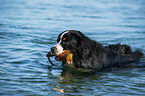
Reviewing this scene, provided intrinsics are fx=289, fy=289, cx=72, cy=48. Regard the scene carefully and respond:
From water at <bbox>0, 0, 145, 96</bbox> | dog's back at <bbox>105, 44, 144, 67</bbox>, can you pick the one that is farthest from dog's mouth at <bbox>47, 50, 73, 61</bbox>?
dog's back at <bbox>105, 44, 144, 67</bbox>

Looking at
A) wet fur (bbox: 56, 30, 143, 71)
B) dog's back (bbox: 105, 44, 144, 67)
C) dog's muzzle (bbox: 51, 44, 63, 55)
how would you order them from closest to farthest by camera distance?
dog's muzzle (bbox: 51, 44, 63, 55) < wet fur (bbox: 56, 30, 143, 71) < dog's back (bbox: 105, 44, 144, 67)

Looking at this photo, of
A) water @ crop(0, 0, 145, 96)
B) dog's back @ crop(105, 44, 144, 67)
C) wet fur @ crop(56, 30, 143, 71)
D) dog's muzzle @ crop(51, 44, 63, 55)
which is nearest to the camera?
water @ crop(0, 0, 145, 96)

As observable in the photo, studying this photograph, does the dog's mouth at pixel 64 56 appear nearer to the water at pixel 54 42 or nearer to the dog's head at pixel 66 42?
the dog's head at pixel 66 42

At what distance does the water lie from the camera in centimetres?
674

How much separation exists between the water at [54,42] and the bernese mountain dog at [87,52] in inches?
10.7

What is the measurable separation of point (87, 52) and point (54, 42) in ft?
13.0

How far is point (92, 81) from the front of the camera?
7336mm

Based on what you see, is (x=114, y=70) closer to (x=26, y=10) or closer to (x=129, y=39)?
(x=129, y=39)

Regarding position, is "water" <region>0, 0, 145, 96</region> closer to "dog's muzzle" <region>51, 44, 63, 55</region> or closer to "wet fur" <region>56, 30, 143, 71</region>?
"wet fur" <region>56, 30, 143, 71</region>

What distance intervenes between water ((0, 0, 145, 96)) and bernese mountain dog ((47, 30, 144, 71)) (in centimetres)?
27

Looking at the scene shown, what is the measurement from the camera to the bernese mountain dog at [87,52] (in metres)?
7.31

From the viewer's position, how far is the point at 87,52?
757cm

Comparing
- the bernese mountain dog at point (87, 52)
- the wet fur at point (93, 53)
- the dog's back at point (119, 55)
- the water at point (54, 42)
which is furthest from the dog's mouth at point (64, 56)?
the dog's back at point (119, 55)

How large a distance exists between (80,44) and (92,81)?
0.99 metres
